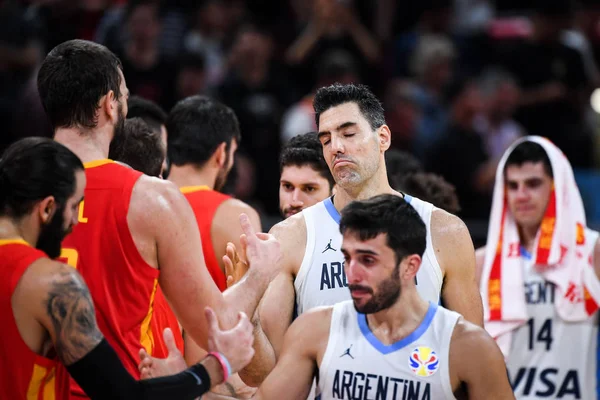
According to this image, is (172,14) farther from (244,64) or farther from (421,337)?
(421,337)

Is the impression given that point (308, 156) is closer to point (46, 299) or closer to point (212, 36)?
point (46, 299)

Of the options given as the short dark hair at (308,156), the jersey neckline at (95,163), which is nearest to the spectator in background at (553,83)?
the short dark hair at (308,156)

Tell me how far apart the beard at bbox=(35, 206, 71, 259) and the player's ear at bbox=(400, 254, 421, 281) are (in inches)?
54.4

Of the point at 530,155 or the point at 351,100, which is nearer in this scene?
the point at 351,100

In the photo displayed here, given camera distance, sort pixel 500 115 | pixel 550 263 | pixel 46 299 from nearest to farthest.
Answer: pixel 46 299, pixel 550 263, pixel 500 115

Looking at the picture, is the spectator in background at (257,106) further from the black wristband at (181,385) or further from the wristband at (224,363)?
the black wristband at (181,385)

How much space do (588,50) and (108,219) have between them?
845cm

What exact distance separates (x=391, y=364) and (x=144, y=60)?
20.7ft

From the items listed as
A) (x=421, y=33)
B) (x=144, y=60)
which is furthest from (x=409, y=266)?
(x=421, y=33)

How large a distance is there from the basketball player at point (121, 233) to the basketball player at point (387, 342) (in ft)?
0.87

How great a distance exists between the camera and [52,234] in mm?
3551

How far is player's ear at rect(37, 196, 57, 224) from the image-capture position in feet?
11.6

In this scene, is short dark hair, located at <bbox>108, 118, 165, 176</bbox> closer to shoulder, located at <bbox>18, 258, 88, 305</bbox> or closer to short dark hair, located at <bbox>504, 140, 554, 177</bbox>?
shoulder, located at <bbox>18, 258, 88, 305</bbox>

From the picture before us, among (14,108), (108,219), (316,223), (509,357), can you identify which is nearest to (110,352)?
(108,219)
